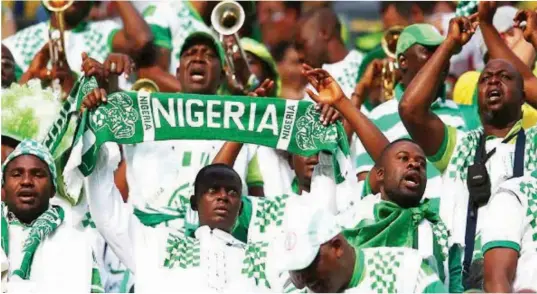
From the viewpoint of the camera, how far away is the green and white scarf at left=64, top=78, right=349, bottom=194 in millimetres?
11477

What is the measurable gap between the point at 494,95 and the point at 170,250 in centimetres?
204

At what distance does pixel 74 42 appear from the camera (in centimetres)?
1469

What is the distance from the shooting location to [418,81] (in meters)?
11.8

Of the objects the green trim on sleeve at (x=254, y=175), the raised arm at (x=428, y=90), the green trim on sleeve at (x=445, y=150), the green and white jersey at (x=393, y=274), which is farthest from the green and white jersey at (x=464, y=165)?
the green trim on sleeve at (x=254, y=175)

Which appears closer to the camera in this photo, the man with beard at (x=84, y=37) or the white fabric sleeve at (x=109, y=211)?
the white fabric sleeve at (x=109, y=211)

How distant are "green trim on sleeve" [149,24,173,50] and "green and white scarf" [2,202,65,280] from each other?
3180 millimetres

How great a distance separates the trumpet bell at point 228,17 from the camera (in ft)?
45.4

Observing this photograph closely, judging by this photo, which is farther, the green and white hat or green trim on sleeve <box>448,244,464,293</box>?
the green and white hat

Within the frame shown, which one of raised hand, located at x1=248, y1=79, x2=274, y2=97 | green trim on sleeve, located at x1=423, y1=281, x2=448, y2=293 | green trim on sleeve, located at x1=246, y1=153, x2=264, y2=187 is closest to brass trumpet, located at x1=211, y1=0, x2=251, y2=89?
green trim on sleeve, located at x1=246, y1=153, x2=264, y2=187

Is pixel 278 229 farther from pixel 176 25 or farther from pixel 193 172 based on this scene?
pixel 176 25

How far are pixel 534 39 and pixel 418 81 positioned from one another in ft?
2.60

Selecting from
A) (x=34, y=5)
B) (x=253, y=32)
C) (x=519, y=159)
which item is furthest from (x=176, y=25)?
(x=519, y=159)

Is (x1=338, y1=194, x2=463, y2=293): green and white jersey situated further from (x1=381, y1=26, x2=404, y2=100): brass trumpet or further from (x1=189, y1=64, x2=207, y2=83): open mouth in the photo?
(x1=381, y1=26, x2=404, y2=100): brass trumpet

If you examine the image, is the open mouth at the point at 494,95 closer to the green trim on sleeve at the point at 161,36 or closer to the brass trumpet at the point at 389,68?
the brass trumpet at the point at 389,68
